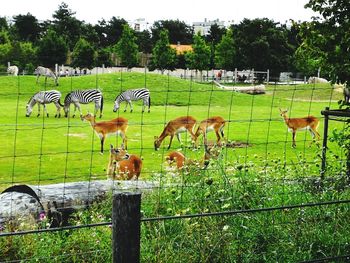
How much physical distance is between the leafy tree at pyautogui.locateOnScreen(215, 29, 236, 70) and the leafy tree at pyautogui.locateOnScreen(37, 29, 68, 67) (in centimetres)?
1682

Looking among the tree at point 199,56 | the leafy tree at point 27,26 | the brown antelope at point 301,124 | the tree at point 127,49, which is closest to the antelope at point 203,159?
the brown antelope at point 301,124

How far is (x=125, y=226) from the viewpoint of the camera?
318 cm

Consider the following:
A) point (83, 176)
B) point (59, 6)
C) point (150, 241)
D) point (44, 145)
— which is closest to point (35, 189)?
point (150, 241)

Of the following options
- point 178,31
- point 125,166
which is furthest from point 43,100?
point 178,31

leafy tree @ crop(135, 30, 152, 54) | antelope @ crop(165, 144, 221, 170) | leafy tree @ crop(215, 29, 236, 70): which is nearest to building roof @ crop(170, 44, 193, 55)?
leafy tree @ crop(135, 30, 152, 54)

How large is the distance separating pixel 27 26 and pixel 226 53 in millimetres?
32228

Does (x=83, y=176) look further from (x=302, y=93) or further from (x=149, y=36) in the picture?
(x=149, y=36)

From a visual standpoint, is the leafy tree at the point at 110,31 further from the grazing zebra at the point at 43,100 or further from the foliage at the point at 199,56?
the grazing zebra at the point at 43,100

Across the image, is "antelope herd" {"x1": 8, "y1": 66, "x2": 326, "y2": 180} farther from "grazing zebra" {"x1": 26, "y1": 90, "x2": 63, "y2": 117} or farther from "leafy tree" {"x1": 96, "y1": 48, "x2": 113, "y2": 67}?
"leafy tree" {"x1": 96, "y1": 48, "x2": 113, "y2": 67}

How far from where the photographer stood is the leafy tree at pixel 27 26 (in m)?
78.1

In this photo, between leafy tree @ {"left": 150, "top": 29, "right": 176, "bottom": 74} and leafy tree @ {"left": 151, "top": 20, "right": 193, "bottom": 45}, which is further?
leafy tree @ {"left": 151, "top": 20, "right": 193, "bottom": 45}

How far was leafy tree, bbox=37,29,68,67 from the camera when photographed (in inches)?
2180

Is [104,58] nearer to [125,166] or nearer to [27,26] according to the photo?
[27,26]

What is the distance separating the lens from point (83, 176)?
10.3 metres
